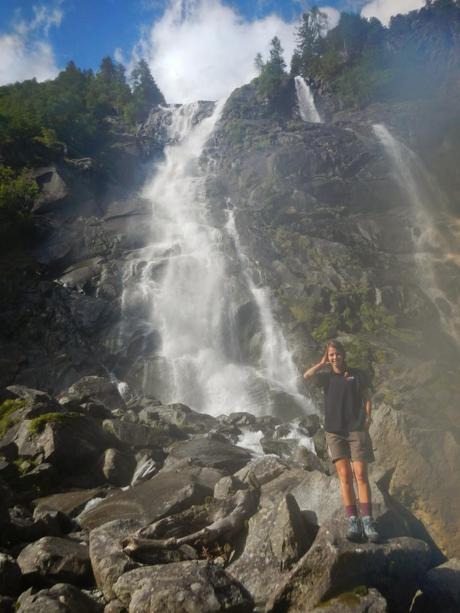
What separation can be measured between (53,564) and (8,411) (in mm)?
10043

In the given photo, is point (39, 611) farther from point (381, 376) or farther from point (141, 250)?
point (141, 250)

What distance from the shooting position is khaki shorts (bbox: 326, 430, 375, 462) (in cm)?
579

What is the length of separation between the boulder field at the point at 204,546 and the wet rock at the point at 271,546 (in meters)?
0.02

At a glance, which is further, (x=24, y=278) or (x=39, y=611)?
(x=24, y=278)

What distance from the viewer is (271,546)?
225 inches

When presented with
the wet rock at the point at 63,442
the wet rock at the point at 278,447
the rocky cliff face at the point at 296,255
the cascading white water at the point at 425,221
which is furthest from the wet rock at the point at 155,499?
the cascading white water at the point at 425,221

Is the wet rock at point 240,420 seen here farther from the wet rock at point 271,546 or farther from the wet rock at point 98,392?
the wet rock at point 271,546

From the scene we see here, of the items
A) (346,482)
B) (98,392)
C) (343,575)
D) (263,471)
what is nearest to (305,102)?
(98,392)

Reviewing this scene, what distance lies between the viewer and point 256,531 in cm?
611

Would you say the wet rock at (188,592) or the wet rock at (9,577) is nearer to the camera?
the wet rock at (188,592)

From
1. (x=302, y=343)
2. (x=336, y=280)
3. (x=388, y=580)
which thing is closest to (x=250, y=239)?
(x=336, y=280)

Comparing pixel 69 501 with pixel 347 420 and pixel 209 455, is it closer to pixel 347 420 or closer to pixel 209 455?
pixel 209 455

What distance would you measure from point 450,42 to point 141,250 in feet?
202

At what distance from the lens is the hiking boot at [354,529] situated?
5078 mm
